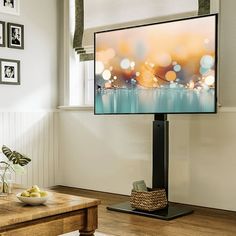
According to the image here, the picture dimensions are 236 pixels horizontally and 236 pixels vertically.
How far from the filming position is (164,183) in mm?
3799

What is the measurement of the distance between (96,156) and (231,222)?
5.80 ft

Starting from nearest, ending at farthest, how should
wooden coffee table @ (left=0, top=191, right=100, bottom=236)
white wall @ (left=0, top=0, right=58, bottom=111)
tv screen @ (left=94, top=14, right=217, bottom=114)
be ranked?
wooden coffee table @ (left=0, top=191, right=100, bottom=236)
tv screen @ (left=94, top=14, right=217, bottom=114)
white wall @ (left=0, top=0, right=58, bottom=111)

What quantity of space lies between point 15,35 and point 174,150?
6.73 ft

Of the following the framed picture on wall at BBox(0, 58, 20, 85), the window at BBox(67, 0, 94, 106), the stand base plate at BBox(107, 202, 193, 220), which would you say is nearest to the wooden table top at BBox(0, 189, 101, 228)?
the stand base plate at BBox(107, 202, 193, 220)

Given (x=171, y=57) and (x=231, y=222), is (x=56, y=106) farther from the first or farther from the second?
(x=231, y=222)

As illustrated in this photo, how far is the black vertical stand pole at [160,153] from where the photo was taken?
3793 millimetres

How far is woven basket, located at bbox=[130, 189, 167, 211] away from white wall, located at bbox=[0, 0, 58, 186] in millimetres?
1575

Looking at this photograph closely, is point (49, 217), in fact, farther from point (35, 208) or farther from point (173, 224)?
point (173, 224)

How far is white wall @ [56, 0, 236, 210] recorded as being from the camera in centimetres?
383

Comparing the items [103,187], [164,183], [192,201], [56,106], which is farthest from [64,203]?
[56,106]

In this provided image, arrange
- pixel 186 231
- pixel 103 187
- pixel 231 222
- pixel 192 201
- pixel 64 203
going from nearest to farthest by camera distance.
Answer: pixel 64 203, pixel 186 231, pixel 231 222, pixel 192 201, pixel 103 187

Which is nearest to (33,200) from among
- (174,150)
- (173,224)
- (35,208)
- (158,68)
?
(35,208)

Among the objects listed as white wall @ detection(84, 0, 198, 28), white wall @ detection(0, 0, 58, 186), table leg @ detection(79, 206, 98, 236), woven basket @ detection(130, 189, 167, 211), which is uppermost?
white wall @ detection(84, 0, 198, 28)

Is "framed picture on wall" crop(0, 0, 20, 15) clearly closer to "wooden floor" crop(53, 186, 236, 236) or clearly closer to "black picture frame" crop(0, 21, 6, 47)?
"black picture frame" crop(0, 21, 6, 47)
